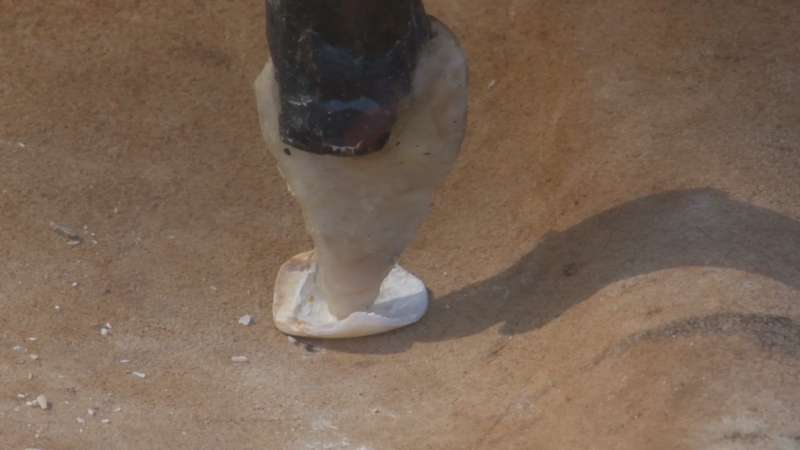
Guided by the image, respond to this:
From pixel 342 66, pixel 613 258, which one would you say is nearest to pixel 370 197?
pixel 342 66

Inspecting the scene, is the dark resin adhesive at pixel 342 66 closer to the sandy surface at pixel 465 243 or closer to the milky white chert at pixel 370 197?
the milky white chert at pixel 370 197

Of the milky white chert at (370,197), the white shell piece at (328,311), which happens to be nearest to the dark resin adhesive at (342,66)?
the milky white chert at (370,197)

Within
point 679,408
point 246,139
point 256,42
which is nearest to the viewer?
point 679,408

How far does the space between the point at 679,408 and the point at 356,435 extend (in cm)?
77

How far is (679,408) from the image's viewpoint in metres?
1.68

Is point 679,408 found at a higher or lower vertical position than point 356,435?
higher

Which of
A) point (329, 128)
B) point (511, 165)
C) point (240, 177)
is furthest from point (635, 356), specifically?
point (240, 177)

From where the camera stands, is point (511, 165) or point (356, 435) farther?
point (511, 165)

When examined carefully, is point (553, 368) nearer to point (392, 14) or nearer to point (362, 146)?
point (362, 146)

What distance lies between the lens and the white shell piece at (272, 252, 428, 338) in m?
2.34

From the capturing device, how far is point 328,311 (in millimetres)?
2371

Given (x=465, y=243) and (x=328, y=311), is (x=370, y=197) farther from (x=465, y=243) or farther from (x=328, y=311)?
(x=465, y=243)

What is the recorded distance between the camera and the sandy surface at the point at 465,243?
1.91 meters

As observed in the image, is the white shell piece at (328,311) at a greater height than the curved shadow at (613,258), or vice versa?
the curved shadow at (613,258)
